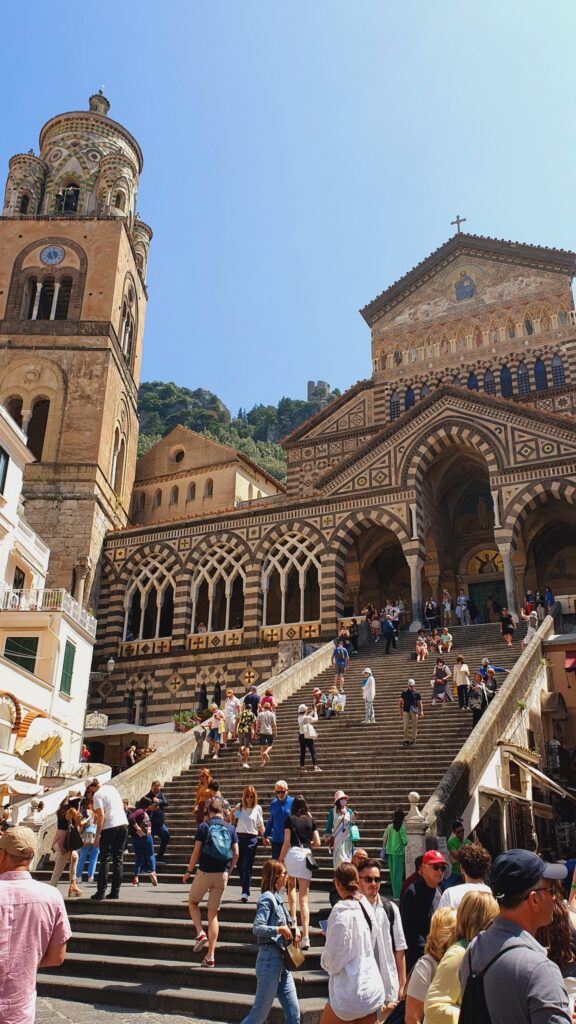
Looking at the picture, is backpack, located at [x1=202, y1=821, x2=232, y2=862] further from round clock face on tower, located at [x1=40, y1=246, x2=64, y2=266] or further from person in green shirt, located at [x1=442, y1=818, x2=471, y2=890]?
round clock face on tower, located at [x1=40, y1=246, x2=64, y2=266]

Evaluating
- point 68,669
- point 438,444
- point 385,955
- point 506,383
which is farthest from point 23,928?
point 506,383

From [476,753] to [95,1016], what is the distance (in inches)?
323

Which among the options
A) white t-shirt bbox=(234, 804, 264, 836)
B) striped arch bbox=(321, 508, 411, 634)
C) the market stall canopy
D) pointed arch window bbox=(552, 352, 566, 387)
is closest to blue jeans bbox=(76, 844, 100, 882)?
white t-shirt bbox=(234, 804, 264, 836)

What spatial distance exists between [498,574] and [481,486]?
3623 millimetres

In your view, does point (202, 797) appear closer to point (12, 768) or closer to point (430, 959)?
point (12, 768)

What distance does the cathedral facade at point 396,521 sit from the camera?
28984 mm

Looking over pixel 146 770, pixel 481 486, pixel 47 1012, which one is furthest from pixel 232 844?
pixel 481 486

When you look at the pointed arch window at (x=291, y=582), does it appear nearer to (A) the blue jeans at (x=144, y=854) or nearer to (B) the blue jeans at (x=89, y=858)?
(B) the blue jeans at (x=89, y=858)

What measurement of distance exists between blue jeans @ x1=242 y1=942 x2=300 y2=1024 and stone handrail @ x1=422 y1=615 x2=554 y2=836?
15.8 feet

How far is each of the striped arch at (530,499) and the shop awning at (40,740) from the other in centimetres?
1513

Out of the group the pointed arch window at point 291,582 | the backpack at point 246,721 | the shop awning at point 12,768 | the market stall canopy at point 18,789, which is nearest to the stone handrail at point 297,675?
the backpack at point 246,721

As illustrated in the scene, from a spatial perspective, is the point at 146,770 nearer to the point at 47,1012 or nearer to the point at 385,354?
the point at 47,1012

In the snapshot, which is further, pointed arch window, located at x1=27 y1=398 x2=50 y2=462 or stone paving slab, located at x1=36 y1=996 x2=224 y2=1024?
pointed arch window, located at x1=27 y1=398 x2=50 y2=462

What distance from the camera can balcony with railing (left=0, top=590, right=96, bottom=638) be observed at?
25.6 meters
